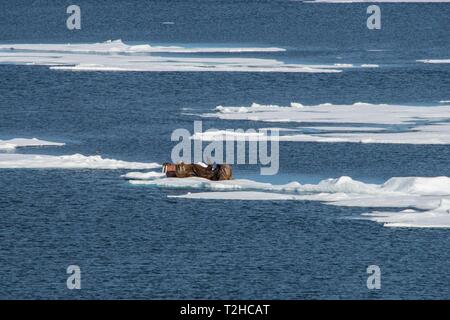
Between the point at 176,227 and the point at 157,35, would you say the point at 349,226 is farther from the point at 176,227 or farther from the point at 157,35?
the point at 157,35

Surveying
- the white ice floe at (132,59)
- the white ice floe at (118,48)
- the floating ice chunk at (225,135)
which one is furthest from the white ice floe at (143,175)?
the white ice floe at (118,48)

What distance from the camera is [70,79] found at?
137 ft

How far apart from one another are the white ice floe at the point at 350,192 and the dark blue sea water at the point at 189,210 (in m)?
0.33

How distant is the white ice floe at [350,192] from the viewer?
2189 centimetres

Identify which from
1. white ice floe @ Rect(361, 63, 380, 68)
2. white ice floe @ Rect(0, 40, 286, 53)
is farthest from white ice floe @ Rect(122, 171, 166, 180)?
white ice floe @ Rect(0, 40, 286, 53)

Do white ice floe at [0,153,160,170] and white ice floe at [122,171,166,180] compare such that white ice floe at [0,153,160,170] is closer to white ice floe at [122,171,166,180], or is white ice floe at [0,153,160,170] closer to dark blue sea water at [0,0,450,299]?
dark blue sea water at [0,0,450,299]

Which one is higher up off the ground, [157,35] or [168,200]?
[157,35]

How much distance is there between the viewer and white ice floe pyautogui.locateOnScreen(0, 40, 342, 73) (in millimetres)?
43906

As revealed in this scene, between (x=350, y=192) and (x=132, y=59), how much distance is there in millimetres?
24140

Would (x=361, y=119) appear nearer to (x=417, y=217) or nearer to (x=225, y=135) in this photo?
(x=225, y=135)

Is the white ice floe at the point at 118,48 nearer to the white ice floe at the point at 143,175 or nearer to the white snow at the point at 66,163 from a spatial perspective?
the white snow at the point at 66,163

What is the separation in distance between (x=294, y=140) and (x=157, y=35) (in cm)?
3287

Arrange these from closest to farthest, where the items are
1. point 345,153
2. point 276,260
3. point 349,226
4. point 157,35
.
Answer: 1. point 276,260
2. point 349,226
3. point 345,153
4. point 157,35

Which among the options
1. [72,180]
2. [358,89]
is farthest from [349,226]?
[358,89]
